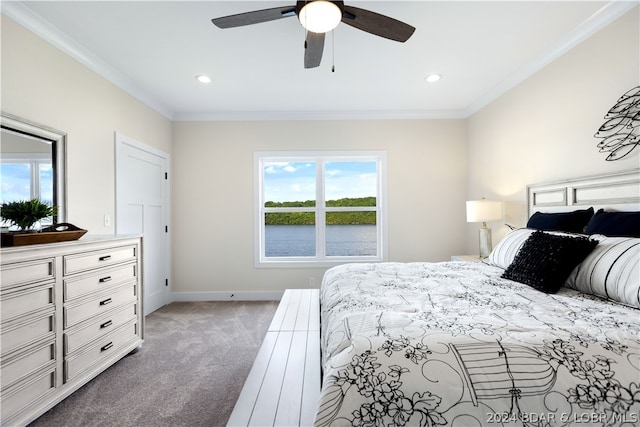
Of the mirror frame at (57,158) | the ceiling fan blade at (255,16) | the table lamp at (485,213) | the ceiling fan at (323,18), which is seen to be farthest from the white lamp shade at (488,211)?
the mirror frame at (57,158)

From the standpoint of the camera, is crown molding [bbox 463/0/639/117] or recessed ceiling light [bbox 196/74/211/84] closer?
crown molding [bbox 463/0/639/117]

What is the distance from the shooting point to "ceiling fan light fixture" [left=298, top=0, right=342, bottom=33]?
1.54 metres

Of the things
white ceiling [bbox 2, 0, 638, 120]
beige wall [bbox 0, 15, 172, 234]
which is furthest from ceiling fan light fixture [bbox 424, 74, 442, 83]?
beige wall [bbox 0, 15, 172, 234]

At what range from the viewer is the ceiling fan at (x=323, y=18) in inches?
61.4

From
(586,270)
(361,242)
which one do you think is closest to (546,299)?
(586,270)

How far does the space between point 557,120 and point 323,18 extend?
7.47ft

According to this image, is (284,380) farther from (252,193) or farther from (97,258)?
(252,193)

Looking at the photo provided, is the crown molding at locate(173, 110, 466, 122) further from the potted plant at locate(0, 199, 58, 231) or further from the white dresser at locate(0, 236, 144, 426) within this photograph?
the potted plant at locate(0, 199, 58, 231)

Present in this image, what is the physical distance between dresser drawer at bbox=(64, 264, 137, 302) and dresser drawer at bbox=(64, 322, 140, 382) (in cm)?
38

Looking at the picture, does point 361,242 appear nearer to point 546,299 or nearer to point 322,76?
point 322,76

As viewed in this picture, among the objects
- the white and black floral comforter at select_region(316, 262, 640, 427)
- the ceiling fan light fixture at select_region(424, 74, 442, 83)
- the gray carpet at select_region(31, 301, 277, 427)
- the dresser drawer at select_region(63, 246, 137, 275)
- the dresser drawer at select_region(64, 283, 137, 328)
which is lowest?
the gray carpet at select_region(31, 301, 277, 427)

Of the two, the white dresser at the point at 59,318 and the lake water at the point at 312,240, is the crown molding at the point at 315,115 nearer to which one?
the lake water at the point at 312,240

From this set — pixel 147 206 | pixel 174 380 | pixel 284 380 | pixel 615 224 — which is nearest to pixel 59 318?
pixel 174 380

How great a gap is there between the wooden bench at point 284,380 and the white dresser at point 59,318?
1267mm
